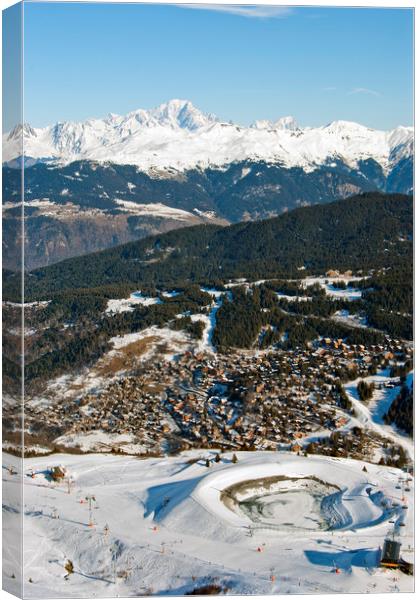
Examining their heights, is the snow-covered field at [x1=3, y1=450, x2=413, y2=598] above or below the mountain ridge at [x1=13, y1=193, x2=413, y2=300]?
below

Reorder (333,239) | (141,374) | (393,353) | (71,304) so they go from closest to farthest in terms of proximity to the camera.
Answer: (393,353) → (141,374) → (71,304) → (333,239)

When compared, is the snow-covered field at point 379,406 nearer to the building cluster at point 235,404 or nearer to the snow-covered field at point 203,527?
the building cluster at point 235,404

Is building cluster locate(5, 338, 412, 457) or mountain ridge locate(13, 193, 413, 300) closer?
building cluster locate(5, 338, 412, 457)

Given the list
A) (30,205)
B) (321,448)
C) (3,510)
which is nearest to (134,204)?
(30,205)

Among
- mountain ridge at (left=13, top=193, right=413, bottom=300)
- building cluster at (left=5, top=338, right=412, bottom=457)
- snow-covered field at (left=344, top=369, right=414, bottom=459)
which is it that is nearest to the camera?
snow-covered field at (left=344, top=369, right=414, bottom=459)

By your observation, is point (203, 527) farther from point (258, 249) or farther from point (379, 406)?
point (258, 249)

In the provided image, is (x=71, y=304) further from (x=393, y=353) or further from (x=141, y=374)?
(x=393, y=353)

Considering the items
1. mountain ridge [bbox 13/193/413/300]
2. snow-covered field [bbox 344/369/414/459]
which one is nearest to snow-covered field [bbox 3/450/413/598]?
snow-covered field [bbox 344/369/414/459]

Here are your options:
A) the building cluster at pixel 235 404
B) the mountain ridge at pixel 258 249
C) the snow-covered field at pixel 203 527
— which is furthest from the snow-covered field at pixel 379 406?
the mountain ridge at pixel 258 249

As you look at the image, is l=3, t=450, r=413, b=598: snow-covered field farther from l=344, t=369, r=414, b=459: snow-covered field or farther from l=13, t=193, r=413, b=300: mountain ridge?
l=13, t=193, r=413, b=300: mountain ridge
